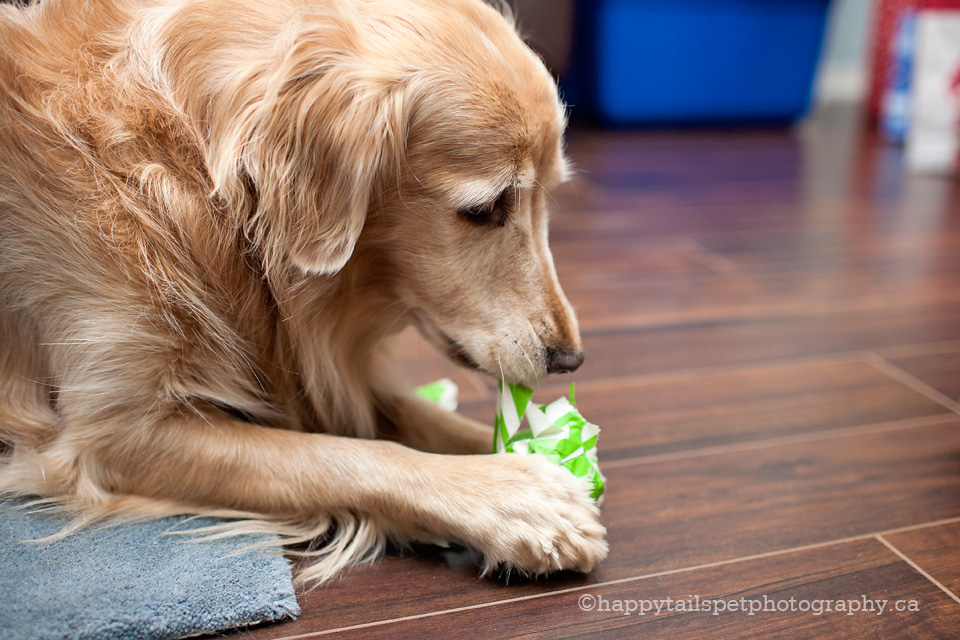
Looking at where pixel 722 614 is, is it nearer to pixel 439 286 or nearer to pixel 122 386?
pixel 439 286

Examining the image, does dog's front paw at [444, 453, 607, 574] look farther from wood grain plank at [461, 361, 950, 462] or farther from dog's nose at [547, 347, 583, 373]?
wood grain plank at [461, 361, 950, 462]

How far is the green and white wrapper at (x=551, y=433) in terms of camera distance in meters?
1.19

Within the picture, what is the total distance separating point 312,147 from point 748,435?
0.91 m

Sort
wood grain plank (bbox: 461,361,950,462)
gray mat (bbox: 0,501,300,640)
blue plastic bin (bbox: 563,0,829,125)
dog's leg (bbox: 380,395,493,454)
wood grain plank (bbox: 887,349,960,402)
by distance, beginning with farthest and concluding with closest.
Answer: blue plastic bin (bbox: 563,0,829,125), wood grain plank (bbox: 887,349,960,402), wood grain plank (bbox: 461,361,950,462), dog's leg (bbox: 380,395,493,454), gray mat (bbox: 0,501,300,640)

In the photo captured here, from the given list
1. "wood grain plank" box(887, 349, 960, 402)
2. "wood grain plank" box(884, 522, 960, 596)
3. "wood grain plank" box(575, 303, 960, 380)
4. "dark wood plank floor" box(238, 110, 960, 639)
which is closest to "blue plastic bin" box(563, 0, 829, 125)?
"dark wood plank floor" box(238, 110, 960, 639)

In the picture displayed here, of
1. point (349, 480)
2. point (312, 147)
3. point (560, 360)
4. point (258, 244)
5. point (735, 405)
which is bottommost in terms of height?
point (735, 405)

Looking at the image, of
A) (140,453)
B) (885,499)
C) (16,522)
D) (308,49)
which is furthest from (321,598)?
(885,499)

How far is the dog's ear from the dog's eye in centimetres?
13

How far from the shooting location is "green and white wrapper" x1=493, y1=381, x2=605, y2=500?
1190mm

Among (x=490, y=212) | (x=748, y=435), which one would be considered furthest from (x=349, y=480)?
(x=748, y=435)

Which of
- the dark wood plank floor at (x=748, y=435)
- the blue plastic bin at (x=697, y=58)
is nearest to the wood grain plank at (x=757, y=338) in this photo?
the dark wood plank floor at (x=748, y=435)

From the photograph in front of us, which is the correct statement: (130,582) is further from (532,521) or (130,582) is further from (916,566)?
(916,566)

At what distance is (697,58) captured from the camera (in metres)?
4.95

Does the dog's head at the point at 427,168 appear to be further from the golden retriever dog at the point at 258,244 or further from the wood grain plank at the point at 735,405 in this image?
the wood grain plank at the point at 735,405
